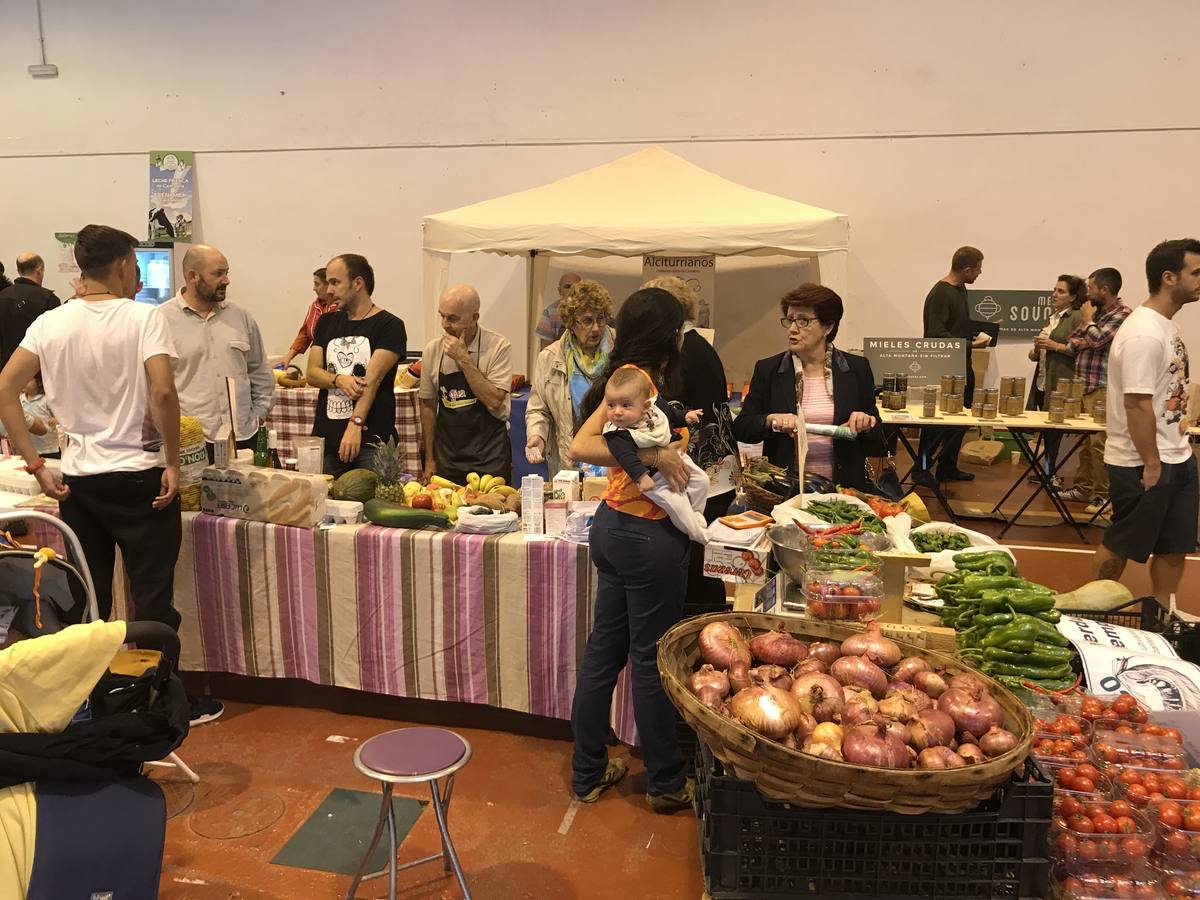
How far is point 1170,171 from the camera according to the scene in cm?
801

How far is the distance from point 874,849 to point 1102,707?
0.90 meters

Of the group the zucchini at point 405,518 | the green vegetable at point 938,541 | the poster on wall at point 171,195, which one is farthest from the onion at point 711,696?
the poster on wall at point 171,195

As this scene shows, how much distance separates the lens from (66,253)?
1038 centimetres

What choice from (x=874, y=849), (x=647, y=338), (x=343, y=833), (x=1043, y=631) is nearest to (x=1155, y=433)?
(x=1043, y=631)

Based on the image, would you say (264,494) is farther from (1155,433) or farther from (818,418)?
(1155,433)

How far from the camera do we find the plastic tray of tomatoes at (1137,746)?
6.88 feet

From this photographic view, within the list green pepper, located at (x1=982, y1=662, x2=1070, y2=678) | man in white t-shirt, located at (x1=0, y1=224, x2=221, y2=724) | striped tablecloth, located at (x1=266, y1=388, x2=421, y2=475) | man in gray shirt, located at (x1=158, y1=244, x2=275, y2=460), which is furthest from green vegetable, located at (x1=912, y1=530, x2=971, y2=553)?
striped tablecloth, located at (x1=266, y1=388, x2=421, y2=475)

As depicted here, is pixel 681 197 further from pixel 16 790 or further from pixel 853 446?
pixel 16 790

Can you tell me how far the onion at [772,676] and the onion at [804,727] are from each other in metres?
0.16

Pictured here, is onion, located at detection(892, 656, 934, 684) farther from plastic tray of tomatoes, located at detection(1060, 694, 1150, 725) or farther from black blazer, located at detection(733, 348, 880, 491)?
black blazer, located at detection(733, 348, 880, 491)

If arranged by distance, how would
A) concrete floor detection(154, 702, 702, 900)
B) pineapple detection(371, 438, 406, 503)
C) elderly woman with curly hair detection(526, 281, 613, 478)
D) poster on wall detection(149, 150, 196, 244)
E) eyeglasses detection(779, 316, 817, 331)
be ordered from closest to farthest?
1. concrete floor detection(154, 702, 702, 900)
2. eyeglasses detection(779, 316, 817, 331)
3. pineapple detection(371, 438, 406, 503)
4. elderly woman with curly hair detection(526, 281, 613, 478)
5. poster on wall detection(149, 150, 196, 244)

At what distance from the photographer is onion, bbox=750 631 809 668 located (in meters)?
2.15

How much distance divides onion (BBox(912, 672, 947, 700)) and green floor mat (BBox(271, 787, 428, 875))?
155 centimetres

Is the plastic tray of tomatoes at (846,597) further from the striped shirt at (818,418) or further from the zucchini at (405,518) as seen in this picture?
the zucchini at (405,518)
